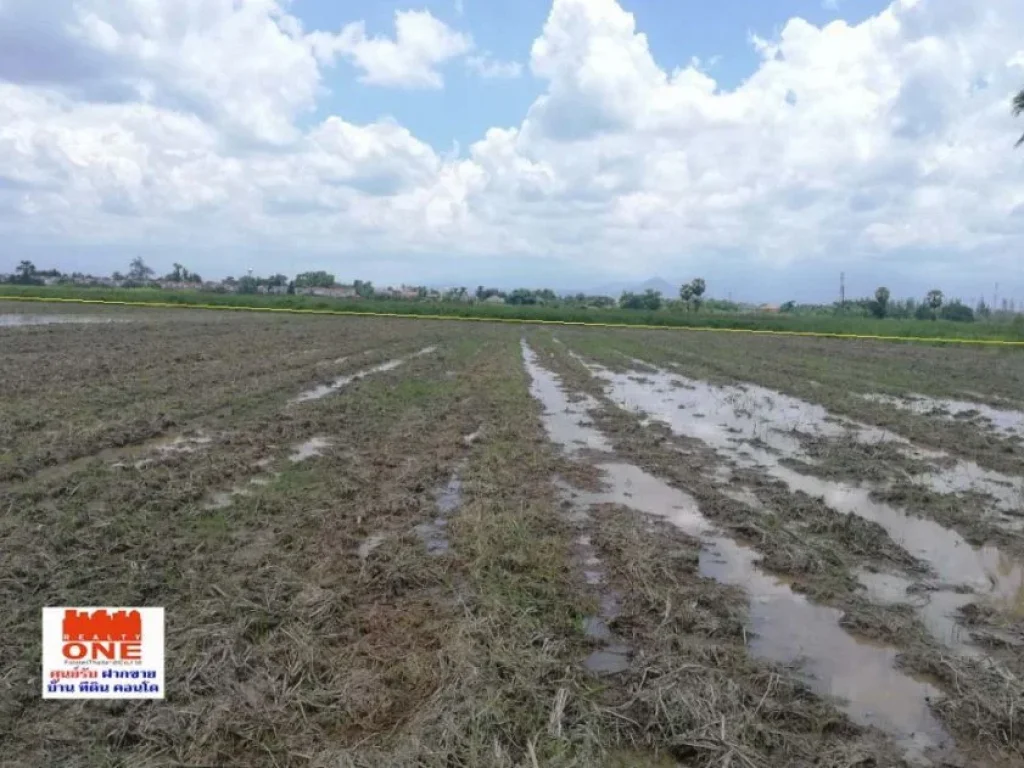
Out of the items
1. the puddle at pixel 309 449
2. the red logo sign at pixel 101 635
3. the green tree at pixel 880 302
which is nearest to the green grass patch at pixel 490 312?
the green tree at pixel 880 302

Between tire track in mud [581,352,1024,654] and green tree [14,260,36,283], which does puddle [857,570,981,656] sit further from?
green tree [14,260,36,283]

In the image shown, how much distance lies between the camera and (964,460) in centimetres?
952

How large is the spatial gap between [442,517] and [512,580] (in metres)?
1.63

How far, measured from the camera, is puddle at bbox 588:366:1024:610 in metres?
5.66

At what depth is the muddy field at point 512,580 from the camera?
331 centimetres

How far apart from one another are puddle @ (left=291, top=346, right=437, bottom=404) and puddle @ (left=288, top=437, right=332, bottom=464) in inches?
116

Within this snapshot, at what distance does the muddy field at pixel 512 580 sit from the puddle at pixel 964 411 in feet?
1.18

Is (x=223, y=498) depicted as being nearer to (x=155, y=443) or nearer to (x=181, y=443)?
(x=181, y=443)

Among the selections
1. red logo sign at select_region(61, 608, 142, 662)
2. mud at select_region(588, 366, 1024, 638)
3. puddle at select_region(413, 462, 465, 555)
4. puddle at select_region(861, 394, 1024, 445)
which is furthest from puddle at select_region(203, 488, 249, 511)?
puddle at select_region(861, 394, 1024, 445)

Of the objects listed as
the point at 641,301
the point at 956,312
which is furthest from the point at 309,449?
the point at 956,312

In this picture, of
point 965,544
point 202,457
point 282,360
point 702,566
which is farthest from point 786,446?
point 282,360

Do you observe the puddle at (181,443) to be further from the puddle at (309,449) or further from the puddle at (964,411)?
the puddle at (964,411)

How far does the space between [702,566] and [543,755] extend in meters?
2.85

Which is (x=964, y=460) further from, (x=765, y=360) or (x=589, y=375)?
(x=765, y=360)
